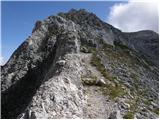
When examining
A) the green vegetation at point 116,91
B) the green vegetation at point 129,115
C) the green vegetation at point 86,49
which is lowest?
the green vegetation at point 129,115

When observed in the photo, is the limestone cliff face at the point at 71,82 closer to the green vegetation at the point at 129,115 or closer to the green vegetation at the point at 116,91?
the green vegetation at the point at 116,91

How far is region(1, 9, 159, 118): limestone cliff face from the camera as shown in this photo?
3747cm

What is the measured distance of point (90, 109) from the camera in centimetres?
3803

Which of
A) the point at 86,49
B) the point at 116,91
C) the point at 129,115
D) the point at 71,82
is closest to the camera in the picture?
the point at 129,115

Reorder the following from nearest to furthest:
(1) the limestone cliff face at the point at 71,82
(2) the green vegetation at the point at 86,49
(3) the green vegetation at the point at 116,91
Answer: (1) the limestone cliff face at the point at 71,82 → (3) the green vegetation at the point at 116,91 → (2) the green vegetation at the point at 86,49

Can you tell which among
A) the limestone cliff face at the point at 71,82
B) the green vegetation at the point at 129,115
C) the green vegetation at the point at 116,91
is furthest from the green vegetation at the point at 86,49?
the green vegetation at the point at 129,115

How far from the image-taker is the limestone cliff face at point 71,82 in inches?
1475

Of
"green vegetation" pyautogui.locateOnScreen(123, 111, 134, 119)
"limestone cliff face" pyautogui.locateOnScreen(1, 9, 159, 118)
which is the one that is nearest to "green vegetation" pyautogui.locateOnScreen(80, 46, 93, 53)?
"limestone cliff face" pyautogui.locateOnScreen(1, 9, 159, 118)

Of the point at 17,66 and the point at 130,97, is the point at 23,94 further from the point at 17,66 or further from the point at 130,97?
the point at 130,97

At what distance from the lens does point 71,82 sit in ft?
141

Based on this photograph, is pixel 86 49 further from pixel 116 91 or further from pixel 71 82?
pixel 71 82

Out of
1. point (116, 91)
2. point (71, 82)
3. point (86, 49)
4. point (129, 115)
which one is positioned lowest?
point (129, 115)

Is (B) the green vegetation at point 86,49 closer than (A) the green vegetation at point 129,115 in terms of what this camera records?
No

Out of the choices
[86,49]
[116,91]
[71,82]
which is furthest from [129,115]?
[86,49]
